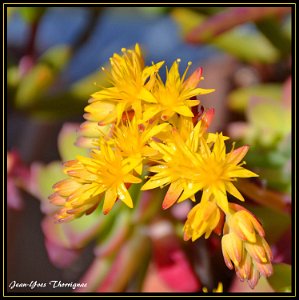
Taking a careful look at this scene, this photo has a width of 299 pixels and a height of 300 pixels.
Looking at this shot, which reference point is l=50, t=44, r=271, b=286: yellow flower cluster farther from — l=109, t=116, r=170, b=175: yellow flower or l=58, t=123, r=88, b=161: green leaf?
l=58, t=123, r=88, b=161: green leaf

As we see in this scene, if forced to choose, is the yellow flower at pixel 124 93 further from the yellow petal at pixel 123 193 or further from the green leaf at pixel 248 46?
the green leaf at pixel 248 46

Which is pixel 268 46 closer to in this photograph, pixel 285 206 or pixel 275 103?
pixel 275 103

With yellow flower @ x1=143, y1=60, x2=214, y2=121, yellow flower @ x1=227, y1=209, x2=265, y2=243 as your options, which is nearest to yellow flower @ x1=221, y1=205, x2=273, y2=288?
yellow flower @ x1=227, y1=209, x2=265, y2=243

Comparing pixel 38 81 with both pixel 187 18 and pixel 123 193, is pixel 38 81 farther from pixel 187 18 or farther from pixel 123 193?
pixel 123 193

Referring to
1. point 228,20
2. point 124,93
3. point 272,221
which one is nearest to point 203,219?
point 124,93

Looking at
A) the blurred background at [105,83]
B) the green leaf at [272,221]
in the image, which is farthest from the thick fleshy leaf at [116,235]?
the green leaf at [272,221]

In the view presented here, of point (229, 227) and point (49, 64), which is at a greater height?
point (49, 64)

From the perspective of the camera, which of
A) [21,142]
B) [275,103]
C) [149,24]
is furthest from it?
[149,24]
